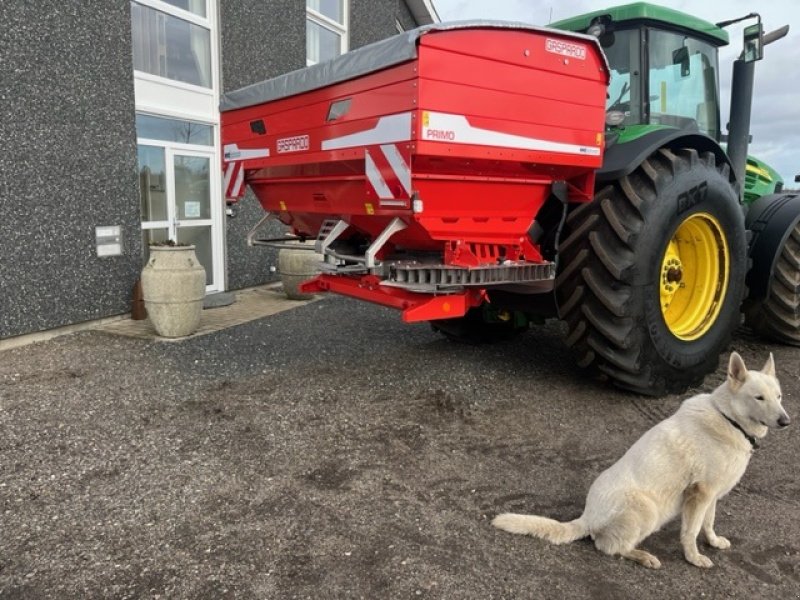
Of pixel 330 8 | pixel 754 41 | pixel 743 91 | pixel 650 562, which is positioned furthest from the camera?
pixel 330 8

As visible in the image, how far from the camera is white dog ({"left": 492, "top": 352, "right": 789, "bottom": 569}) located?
Answer: 2.42 meters

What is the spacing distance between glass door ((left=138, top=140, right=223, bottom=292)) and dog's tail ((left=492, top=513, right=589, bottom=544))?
19.2 ft

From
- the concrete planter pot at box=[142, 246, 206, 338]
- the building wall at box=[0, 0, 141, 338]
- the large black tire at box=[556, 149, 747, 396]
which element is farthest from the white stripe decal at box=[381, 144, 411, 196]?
the building wall at box=[0, 0, 141, 338]

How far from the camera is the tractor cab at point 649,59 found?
4.55m

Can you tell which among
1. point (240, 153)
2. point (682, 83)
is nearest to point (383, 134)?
point (240, 153)

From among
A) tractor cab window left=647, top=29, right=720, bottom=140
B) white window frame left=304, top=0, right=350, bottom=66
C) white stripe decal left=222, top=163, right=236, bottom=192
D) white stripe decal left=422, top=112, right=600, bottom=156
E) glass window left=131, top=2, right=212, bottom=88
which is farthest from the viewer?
white window frame left=304, top=0, right=350, bottom=66

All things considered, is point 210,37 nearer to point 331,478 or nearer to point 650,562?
point 331,478

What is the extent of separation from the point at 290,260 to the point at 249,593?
6056 mm

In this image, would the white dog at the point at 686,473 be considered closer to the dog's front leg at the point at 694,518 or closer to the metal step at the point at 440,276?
the dog's front leg at the point at 694,518

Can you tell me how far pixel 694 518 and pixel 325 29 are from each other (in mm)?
9769

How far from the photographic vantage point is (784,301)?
554cm

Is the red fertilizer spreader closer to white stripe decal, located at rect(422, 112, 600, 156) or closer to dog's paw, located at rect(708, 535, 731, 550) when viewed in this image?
white stripe decal, located at rect(422, 112, 600, 156)

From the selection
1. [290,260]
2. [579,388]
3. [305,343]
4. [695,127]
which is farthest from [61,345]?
[695,127]

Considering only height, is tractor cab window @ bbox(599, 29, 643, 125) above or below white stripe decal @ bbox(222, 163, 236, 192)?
above
